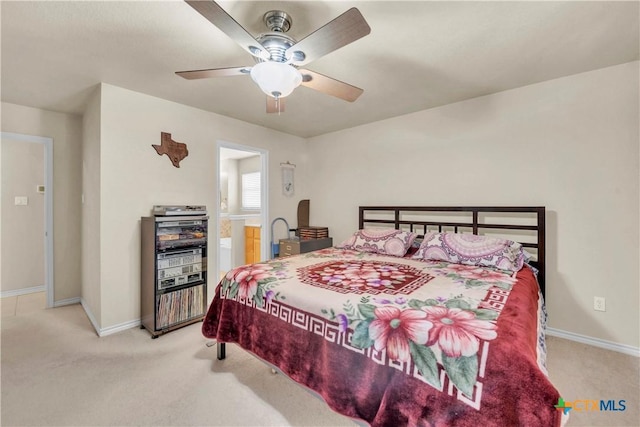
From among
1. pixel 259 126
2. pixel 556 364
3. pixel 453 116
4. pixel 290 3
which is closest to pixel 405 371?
pixel 556 364

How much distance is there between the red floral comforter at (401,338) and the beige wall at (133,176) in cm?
125

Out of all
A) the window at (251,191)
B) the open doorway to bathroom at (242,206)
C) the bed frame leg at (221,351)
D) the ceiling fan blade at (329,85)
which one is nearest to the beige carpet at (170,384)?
the bed frame leg at (221,351)

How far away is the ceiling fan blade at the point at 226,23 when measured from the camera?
118 centimetres

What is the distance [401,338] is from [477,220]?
7.18ft

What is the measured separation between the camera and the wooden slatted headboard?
258 cm

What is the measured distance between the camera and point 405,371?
1.22 meters

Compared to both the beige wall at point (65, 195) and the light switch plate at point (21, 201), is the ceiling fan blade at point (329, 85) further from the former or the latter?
the light switch plate at point (21, 201)

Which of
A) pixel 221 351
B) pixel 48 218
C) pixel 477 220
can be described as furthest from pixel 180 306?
pixel 477 220

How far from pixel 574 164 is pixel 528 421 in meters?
2.45

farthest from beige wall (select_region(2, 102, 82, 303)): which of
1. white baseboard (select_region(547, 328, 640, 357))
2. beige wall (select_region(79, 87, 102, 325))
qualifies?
white baseboard (select_region(547, 328, 640, 357))

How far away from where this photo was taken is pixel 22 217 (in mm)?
3816

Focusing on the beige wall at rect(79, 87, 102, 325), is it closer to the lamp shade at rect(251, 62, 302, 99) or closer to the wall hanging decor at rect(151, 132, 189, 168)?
the wall hanging decor at rect(151, 132, 189, 168)

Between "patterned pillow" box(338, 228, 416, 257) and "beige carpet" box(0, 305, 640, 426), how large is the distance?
1467mm

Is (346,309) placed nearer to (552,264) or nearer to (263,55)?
(263,55)
